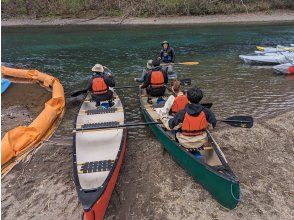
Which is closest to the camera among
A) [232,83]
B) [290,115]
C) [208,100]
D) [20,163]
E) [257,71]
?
[20,163]

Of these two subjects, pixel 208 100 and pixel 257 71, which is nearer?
pixel 208 100

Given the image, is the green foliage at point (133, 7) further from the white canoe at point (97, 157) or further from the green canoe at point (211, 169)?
the green canoe at point (211, 169)

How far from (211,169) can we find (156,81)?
188 inches

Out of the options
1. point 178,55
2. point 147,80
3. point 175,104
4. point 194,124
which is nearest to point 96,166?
point 194,124

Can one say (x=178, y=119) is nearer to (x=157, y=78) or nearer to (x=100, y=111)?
(x=157, y=78)

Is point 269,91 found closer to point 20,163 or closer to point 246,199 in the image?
point 246,199

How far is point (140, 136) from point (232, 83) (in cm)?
682

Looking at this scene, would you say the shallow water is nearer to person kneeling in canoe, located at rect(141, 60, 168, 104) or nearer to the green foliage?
person kneeling in canoe, located at rect(141, 60, 168, 104)

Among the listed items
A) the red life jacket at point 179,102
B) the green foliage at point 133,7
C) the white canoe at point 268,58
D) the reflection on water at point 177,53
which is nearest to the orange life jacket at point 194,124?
the red life jacket at point 179,102

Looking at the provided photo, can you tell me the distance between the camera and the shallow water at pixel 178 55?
42.7 ft

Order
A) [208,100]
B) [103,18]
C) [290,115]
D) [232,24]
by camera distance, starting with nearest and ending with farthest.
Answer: [290,115]
[208,100]
[232,24]
[103,18]

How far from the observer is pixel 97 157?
7.60 metres

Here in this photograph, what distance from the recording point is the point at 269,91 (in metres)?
13.7

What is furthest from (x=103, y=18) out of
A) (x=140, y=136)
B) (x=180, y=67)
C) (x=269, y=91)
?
(x=140, y=136)
